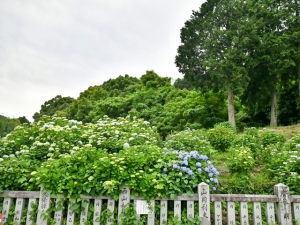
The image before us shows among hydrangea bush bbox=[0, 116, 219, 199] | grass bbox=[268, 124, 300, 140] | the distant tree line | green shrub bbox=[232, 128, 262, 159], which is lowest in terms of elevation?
hydrangea bush bbox=[0, 116, 219, 199]

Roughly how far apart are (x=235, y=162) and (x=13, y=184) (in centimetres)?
352

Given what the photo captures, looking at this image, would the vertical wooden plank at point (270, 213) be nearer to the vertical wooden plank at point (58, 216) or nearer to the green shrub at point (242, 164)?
the green shrub at point (242, 164)

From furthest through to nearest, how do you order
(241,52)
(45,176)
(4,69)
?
(241,52), (4,69), (45,176)

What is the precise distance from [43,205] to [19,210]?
14.9 inches

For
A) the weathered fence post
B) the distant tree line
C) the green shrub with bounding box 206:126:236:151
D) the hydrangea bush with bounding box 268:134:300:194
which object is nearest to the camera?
the weathered fence post

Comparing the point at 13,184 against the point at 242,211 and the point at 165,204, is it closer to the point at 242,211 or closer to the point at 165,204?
the point at 165,204

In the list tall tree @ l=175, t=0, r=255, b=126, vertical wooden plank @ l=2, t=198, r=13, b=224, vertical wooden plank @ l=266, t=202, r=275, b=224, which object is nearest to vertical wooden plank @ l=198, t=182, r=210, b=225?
vertical wooden plank @ l=266, t=202, r=275, b=224

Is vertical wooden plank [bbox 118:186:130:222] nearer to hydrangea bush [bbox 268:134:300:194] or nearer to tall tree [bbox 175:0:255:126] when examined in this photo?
hydrangea bush [bbox 268:134:300:194]

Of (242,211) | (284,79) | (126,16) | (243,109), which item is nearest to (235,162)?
(242,211)

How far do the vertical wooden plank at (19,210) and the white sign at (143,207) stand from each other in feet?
5.06

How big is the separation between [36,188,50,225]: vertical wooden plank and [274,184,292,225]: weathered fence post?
2962mm

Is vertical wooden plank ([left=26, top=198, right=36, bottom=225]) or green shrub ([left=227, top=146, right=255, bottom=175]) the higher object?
green shrub ([left=227, top=146, right=255, bottom=175])

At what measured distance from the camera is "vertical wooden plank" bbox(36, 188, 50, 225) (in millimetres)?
2740

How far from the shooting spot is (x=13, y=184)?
3.02m
